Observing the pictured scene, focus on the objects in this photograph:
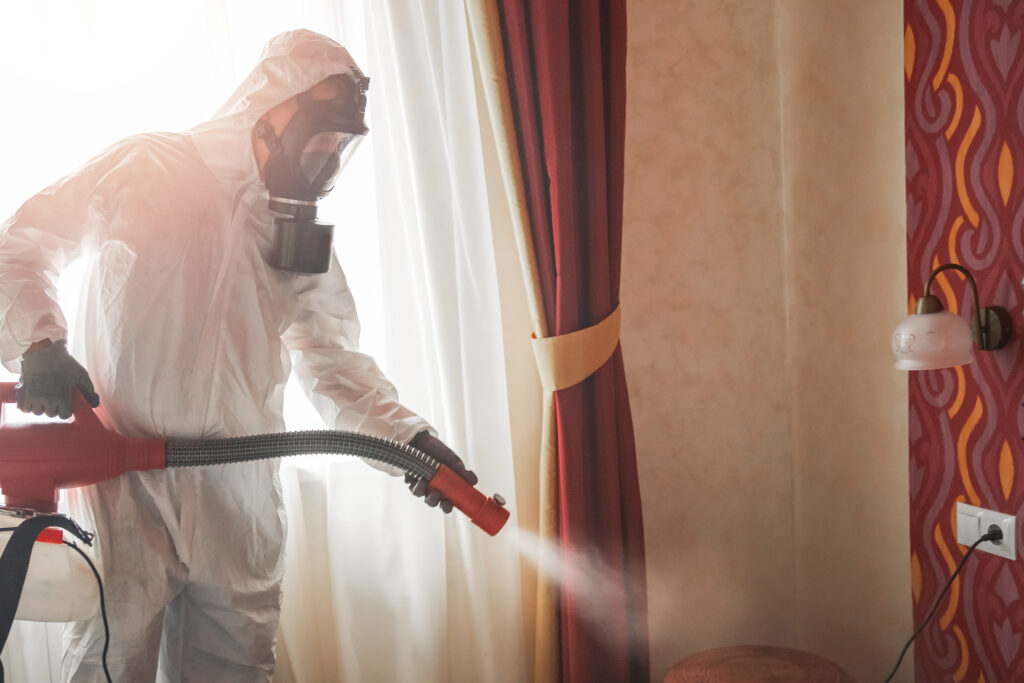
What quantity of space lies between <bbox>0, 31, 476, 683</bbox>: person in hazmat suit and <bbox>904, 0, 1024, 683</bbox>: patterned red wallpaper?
977 mm

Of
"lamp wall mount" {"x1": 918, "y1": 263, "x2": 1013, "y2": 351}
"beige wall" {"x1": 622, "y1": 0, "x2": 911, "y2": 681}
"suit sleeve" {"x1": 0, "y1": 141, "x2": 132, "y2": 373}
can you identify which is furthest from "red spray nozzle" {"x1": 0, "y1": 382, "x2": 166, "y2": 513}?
"lamp wall mount" {"x1": 918, "y1": 263, "x2": 1013, "y2": 351}

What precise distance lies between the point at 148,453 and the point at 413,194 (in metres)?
0.87

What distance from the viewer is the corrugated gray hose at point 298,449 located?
1306mm

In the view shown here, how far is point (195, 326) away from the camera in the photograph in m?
1.37

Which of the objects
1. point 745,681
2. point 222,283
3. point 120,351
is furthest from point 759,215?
point 120,351

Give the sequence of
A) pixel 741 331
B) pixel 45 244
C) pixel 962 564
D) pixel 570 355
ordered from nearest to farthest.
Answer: pixel 45 244 → pixel 962 564 → pixel 570 355 → pixel 741 331

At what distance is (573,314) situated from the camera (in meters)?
1.89

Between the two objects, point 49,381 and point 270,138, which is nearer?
point 49,381

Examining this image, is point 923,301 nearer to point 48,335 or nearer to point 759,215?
point 759,215

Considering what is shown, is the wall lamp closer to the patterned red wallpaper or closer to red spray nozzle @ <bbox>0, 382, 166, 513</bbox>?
the patterned red wallpaper

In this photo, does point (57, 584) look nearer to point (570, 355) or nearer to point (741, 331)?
point (570, 355)

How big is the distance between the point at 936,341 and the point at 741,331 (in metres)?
0.78

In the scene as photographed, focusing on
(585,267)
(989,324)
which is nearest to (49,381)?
(585,267)

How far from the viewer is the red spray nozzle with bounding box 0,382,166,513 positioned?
1.24 metres
